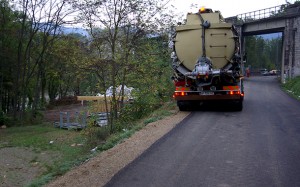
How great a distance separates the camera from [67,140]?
68.6 feet

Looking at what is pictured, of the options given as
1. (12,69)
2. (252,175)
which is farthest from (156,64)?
(12,69)

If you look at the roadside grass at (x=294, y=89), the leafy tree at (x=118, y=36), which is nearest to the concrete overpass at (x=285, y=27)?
the roadside grass at (x=294, y=89)

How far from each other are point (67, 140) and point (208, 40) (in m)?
11.3

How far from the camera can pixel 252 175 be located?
6.26m

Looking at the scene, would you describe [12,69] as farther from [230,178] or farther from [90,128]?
[230,178]

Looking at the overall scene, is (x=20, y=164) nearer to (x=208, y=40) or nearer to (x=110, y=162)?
(x=208, y=40)

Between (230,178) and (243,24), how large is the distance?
43483mm

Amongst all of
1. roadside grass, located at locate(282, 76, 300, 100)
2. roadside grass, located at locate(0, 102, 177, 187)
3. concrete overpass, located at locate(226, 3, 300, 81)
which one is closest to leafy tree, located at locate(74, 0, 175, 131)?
roadside grass, located at locate(0, 102, 177, 187)

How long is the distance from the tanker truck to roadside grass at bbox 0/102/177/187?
1670 mm

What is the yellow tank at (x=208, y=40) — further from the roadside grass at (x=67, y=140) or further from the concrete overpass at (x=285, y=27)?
the concrete overpass at (x=285, y=27)

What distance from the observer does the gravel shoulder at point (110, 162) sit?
6.39 meters

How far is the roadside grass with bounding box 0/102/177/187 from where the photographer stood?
9438 millimetres

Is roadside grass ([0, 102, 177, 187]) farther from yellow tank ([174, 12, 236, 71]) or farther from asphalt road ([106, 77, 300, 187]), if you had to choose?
yellow tank ([174, 12, 236, 71])

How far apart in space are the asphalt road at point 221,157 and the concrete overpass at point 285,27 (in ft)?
87.3
